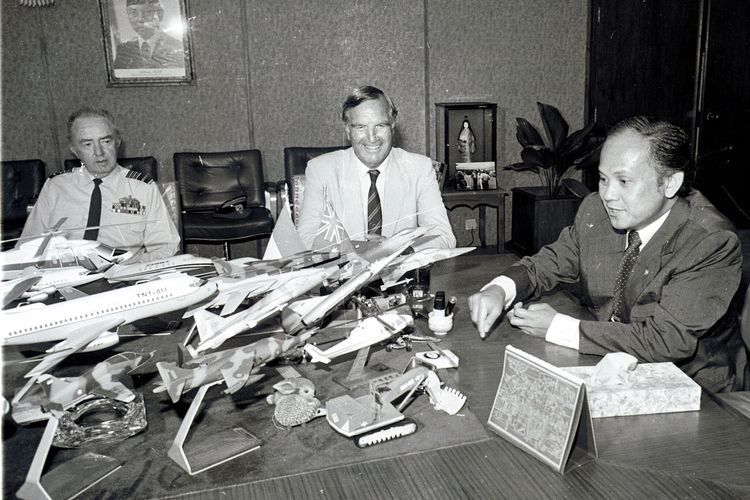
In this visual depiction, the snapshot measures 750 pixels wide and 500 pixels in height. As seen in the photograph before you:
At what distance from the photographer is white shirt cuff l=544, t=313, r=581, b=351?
1641 mm

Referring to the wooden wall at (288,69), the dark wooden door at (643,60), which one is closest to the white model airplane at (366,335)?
the wooden wall at (288,69)

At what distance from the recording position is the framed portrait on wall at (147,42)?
4867 mm

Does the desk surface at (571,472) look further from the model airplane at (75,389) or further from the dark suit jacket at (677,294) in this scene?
the dark suit jacket at (677,294)

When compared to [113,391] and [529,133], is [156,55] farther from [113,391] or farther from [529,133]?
[113,391]

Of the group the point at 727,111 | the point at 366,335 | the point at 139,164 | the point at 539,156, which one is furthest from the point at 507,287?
the point at 727,111

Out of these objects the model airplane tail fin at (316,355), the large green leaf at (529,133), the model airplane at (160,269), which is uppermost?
the large green leaf at (529,133)

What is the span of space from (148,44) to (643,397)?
4.79 meters

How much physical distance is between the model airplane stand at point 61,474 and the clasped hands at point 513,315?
994 millimetres

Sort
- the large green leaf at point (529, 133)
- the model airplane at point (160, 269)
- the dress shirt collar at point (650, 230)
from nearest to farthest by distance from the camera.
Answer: the model airplane at point (160, 269) < the dress shirt collar at point (650, 230) < the large green leaf at point (529, 133)

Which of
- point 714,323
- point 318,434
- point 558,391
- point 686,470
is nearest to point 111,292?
point 318,434

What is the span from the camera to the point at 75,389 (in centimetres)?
114

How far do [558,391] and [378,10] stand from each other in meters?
4.57

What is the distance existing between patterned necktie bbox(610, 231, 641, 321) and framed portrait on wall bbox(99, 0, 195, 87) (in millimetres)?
4116

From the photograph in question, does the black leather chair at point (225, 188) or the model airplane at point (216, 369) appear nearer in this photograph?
the model airplane at point (216, 369)
